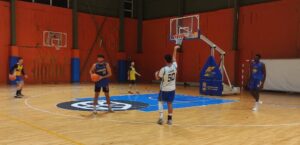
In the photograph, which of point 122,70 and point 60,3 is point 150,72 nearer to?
point 122,70

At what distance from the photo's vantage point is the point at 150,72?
27.7 metres

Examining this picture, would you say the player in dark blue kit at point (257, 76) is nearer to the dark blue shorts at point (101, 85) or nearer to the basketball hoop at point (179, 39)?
the basketball hoop at point (179, 39)

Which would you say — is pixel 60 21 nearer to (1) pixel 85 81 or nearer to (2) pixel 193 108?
(1) pixel 85 81

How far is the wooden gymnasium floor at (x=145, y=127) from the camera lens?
20.6 ft

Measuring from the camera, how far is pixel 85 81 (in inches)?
1008

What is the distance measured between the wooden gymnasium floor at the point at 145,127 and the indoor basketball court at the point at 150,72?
1.1 inches

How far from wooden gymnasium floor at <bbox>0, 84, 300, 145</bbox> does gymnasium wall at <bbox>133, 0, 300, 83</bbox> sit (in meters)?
9.66

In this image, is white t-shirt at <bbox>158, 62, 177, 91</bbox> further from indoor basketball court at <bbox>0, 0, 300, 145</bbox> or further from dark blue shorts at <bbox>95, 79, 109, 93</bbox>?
dark blue shorts at <bbox>95, 79, 109, 93</bbox>

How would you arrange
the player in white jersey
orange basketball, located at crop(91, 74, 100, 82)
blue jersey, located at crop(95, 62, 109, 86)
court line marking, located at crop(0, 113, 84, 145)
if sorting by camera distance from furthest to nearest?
1. blue jersey, located at crop(95, 62, 109, 86)
2. orange basketball, located at crop(91, 74, 100, 82)
3. the player in white jersey
4. court line marking, located at crop(0, 113, 84, 145)

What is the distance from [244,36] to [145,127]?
50.2ft

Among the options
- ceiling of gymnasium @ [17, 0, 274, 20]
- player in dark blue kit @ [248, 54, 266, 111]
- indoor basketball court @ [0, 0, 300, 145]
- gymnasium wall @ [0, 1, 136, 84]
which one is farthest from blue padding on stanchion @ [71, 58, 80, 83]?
player in dark blue kit @ [248, 54, 266, 111]

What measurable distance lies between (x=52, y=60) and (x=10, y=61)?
9.85ft

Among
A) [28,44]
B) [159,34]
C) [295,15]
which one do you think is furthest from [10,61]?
[295,15]

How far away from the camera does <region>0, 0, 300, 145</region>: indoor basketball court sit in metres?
7.33
